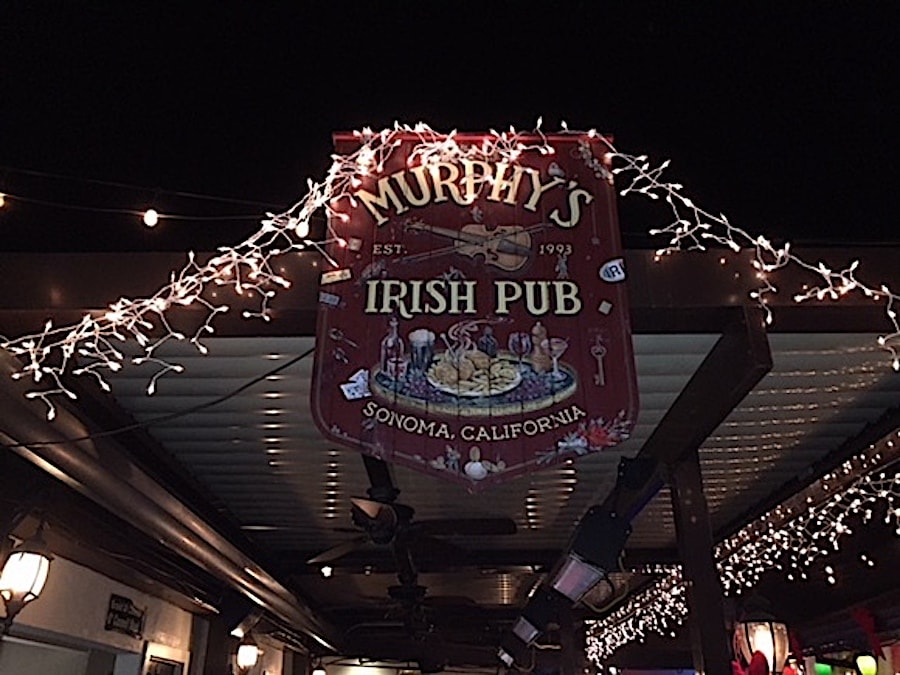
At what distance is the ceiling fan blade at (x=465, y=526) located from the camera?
4844 millimetres

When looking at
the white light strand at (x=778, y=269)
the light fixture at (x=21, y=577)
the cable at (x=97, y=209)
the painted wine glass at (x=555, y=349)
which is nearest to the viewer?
the painted wine glass at (x=555, y=349)

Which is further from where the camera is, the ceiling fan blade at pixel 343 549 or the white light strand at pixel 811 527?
the ceiling fan blade at pixel 343 549

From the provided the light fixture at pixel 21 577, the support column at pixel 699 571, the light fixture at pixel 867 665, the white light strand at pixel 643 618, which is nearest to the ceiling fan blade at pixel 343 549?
the light fixture at pixel 21 577

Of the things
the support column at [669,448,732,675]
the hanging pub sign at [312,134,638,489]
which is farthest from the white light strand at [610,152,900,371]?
the support column at [669,448,732,675]

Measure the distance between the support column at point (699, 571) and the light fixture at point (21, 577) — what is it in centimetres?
348

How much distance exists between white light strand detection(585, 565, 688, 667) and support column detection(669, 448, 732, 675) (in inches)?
92.9

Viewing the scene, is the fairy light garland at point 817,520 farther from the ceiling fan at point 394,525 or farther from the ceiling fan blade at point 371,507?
the ceiling fan blade at point 371,507

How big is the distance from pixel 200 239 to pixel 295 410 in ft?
3.87

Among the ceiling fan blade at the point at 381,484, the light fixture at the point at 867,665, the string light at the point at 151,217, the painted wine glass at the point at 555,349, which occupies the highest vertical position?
the string light at the point at 151,217

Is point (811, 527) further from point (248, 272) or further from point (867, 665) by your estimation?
point (248, 272)

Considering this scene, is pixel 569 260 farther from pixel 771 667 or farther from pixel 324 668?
pixel 324 668

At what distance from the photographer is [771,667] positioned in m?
5.50

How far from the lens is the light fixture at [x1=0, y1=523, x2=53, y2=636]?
167 inches

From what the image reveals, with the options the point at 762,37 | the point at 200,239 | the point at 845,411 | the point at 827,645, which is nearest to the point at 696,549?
the point at 845,411
